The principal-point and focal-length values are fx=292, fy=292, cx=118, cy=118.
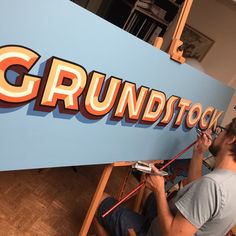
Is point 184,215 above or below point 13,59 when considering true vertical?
below

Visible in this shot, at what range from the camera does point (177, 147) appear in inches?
75.9

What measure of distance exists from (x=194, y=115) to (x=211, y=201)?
865mm

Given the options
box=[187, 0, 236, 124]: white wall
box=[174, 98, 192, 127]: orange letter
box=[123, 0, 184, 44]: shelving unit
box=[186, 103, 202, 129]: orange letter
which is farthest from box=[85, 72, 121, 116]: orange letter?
box=[187, 0, 236, 124]: white wall

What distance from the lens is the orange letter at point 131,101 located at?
1.25 m

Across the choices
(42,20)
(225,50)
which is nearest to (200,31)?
(225,50)

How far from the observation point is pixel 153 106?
147 centimetres

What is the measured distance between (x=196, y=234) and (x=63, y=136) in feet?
2.42

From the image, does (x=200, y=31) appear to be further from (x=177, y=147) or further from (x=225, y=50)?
(x=177, y=147)

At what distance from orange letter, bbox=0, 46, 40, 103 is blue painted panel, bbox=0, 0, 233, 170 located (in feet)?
0.07

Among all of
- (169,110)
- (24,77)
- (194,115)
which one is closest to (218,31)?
(194,115)

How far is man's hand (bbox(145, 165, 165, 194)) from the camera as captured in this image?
1398 mm

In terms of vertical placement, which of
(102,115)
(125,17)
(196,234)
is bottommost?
(196,234)

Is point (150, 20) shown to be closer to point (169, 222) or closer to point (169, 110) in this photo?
point (169, 110)

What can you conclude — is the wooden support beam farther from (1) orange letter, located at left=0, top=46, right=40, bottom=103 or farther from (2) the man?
(1) orange letter, located at left=0, top=46, right=40, bottom=103
